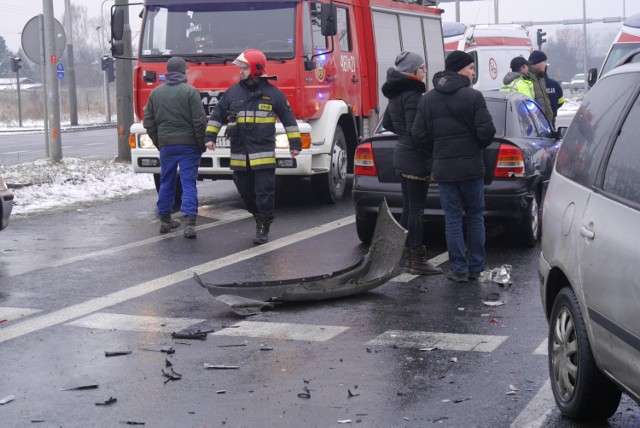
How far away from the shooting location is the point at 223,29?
13.5 m

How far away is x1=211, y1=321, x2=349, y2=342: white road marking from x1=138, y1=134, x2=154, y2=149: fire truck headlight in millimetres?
6641

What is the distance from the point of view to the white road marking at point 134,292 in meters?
7.42

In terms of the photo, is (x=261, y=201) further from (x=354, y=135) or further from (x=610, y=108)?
(x=610, y=108)

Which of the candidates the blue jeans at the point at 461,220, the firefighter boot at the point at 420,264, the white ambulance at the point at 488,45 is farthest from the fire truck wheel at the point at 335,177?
the white ambulance at the point at 488,45

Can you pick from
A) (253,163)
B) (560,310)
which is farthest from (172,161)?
(560,310)

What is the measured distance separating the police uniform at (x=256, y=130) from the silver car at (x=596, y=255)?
5482 millimetres

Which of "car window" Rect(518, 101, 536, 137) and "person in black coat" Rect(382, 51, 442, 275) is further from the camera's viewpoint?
"car window" Rect(518, 101, 536, 137)

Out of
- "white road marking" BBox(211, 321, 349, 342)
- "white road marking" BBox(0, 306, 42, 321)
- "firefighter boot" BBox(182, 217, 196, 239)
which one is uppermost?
"firefighter boot" BBox(182, 217, 196, 239)

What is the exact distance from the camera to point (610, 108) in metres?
5.12

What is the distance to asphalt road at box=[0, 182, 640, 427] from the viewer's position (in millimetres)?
5434

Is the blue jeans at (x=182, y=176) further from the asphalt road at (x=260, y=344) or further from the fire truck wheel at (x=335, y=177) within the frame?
the fire truck wheel at (x=335, y=177)

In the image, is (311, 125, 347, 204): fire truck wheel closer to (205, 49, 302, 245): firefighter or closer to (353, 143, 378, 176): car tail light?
(205, 49, 302, 245): firefighter

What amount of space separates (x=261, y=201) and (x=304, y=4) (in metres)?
3.49

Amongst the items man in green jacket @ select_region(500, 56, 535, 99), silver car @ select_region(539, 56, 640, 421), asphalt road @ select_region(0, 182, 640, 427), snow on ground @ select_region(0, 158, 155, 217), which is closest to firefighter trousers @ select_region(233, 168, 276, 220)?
asphalt road @ select_region(0, 182, 640, 427)
